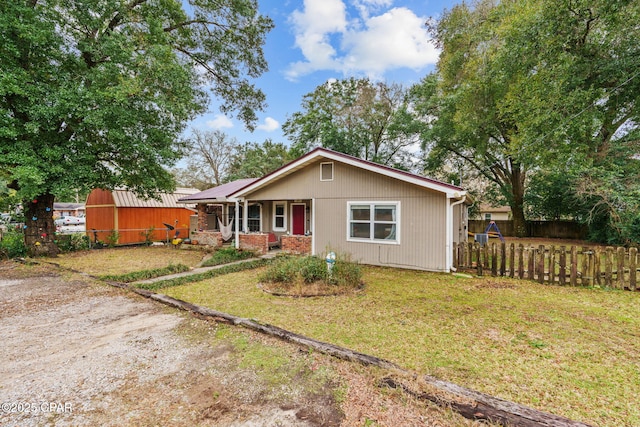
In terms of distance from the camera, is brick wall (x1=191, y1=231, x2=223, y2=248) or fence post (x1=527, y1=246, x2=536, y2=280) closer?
fence post (x1=527, y1=246, x2=536, y2=280)

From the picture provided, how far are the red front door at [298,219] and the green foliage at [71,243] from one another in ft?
31.8

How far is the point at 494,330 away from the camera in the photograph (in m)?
4.20

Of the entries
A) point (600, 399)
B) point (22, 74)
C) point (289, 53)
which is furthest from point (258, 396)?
point (289, 53)

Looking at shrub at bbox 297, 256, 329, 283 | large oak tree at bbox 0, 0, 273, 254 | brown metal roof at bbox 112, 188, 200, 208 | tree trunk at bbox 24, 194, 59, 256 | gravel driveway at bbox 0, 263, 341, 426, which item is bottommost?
gravel driveway at bbox 0, 263, 341, 426

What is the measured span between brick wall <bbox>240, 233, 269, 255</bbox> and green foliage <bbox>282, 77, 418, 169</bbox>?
1176 centimetres

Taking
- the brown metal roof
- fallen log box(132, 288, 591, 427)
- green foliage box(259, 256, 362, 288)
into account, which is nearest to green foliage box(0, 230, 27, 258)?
the brown metal roof

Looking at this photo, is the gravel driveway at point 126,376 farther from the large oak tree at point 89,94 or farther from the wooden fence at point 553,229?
the wooden fence at point 553,229

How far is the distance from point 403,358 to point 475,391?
882mm

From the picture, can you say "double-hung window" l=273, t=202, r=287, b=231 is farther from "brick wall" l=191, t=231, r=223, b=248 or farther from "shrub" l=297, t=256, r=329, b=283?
"shrub" l=297, t=256, r=329, b=283

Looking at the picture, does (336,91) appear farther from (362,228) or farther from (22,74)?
(22,74)

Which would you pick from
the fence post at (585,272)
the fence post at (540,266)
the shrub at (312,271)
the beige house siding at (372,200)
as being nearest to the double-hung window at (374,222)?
the beige house siding at (372,200)

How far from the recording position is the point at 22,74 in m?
8.70

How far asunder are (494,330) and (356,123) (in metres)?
20.3

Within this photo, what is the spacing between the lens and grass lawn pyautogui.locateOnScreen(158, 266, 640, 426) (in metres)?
2.76
